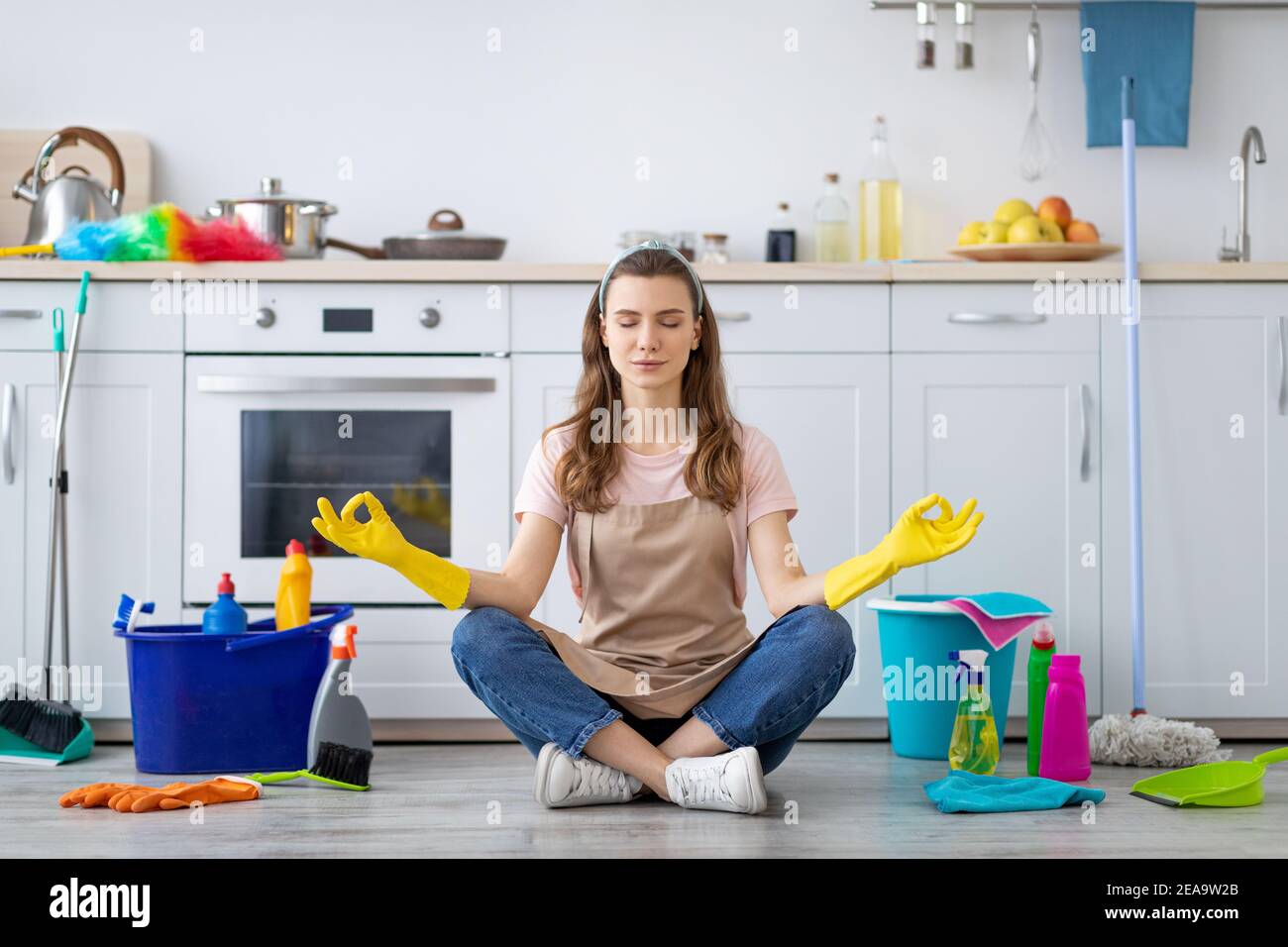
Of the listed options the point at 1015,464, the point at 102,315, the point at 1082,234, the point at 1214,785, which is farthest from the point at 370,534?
the point at 1082,234

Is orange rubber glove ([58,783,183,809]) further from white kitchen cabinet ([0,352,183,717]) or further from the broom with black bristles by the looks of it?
white kitchen cabinet ([0,352,183,717])

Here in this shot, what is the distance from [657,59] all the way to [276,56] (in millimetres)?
889

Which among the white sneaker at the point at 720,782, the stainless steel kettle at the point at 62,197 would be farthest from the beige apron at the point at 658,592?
the stainless steel kettle at the point at 62,197

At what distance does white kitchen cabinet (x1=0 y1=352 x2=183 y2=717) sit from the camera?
267 centimetres

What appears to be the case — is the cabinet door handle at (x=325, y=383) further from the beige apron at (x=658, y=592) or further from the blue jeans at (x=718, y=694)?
the blue jeans at (x=718, y=694)

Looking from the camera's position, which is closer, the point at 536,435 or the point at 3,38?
the point at 536,435

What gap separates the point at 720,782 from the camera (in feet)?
6.23

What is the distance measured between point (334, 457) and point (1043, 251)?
58.5 inches

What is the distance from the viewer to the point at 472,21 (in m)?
3.21

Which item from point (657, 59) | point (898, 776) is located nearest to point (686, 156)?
point (657, 59)

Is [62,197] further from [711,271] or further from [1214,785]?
[1214,785]

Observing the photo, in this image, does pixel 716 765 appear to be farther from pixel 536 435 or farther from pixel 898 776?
pixel 536 435

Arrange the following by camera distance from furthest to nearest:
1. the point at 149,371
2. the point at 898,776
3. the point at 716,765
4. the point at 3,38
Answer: the point at 3,38, the point at 149,371, the point at 898,776, the point at 716,765
